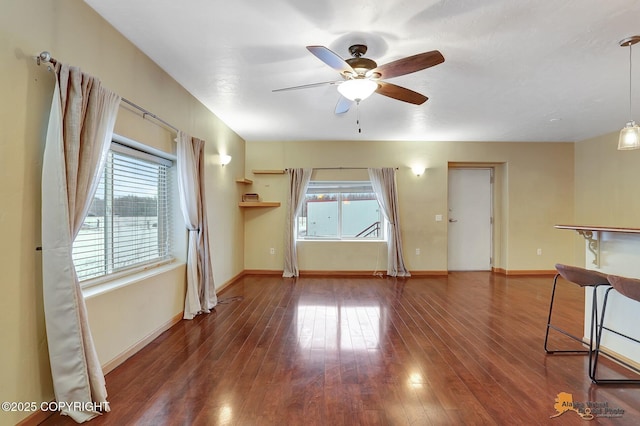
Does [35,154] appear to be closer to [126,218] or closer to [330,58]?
[126,218]

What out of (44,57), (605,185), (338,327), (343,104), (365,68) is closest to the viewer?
(44,57)

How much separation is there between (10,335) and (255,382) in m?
1.42

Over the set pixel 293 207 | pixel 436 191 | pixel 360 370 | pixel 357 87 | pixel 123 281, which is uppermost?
pixel 357 87

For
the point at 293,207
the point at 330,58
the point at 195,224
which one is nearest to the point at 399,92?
the point at 330,58

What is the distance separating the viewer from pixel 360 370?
7.57 feet

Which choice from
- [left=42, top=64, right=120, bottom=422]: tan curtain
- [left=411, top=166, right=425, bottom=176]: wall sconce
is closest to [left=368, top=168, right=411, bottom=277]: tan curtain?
[left=411, top=166, right=425, bottom=176]: wall sconce

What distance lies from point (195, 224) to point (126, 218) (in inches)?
32.3

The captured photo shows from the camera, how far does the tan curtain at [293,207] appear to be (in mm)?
5668

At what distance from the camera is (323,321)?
3357 mm

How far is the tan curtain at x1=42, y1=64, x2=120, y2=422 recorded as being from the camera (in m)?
1.69

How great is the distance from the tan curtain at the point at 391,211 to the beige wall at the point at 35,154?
4.00 metres

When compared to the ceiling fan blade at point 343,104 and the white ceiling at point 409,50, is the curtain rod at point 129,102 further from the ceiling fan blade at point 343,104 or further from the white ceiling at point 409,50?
the ceiling fan blade at point 343,104

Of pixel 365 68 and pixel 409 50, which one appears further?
pixel 409 50

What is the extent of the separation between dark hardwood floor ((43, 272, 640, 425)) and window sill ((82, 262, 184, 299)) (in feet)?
2.05
